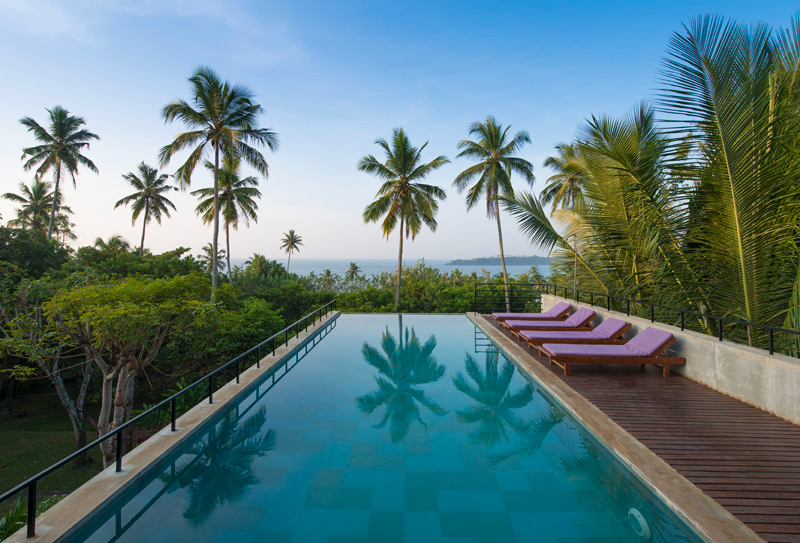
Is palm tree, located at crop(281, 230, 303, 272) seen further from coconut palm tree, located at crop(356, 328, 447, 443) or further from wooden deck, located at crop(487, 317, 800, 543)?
wooden deck, located at crop(487, 317, 800, 543)

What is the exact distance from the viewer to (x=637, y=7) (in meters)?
12.2

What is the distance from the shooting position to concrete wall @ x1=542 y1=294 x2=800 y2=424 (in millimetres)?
4555

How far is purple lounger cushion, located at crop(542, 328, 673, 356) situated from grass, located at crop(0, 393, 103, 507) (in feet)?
45.3

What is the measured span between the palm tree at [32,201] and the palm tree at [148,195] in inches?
329

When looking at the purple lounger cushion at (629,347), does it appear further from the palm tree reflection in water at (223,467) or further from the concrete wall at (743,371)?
the palm tree reflection in water at (223,467)

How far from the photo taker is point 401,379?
25.1 ft

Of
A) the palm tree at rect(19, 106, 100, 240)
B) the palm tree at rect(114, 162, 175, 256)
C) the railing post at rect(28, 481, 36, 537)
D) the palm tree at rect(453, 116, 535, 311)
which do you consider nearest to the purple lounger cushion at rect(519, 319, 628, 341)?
the railing post at rect(28, 481, 36, 537)

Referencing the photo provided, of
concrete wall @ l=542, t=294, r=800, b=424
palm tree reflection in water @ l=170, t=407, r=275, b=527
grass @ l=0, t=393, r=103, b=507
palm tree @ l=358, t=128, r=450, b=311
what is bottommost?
grass @ l=0, t=393, r=103, b=507

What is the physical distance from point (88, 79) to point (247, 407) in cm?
1323

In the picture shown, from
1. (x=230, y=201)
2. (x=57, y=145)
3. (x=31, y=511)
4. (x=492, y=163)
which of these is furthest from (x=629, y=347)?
(x=57, y=145)

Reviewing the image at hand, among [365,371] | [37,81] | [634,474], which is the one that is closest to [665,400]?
[634,474]

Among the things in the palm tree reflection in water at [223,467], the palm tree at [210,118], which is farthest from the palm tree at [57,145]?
the palm tree reflection in water at [223,467]

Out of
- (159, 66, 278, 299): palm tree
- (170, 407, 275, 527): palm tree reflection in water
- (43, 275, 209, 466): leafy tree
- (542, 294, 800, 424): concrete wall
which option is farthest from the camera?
(159, 66, 278, 299): palm tree

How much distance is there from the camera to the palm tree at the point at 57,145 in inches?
1028
